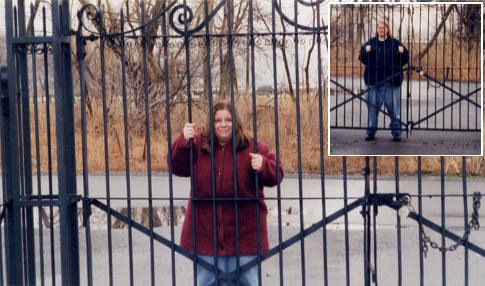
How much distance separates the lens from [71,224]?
5152 mm

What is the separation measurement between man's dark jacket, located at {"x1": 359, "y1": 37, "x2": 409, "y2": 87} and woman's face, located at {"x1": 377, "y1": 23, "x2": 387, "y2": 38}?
0.03 metres

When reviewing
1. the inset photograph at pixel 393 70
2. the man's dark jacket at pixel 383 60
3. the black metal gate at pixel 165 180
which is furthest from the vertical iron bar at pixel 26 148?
the man's dark jacket at pixel 383 60

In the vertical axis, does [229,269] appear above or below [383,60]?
below

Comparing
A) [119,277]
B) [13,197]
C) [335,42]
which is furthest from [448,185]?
[13,197]

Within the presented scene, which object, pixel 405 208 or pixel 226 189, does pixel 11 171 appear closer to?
pixel 226 189

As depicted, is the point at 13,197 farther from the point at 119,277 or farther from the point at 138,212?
the point at 138,212

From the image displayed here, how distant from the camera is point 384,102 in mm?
5004

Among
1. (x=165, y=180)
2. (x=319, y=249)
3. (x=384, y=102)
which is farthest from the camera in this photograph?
(x=165, y=180)

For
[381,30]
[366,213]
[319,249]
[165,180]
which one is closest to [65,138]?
[366,213]

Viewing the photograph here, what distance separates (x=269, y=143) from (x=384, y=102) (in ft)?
25.7

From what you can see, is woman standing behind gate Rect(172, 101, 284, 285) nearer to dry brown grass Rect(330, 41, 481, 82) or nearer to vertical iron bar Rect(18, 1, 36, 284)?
dry brown grass Rect(330, 41, 481, 82)

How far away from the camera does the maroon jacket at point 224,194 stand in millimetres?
5062

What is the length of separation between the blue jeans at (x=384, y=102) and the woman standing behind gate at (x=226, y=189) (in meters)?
0.66

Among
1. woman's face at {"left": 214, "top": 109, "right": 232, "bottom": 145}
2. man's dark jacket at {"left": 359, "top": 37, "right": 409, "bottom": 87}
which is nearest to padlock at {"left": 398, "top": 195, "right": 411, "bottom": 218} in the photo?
man's dark jacket at {"left": 359, "top": 37, "right": 409, "bottom": 87}
